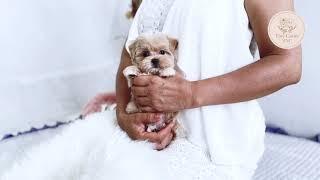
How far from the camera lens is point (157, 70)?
0.74 m

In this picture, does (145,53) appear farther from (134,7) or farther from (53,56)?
(53,56)

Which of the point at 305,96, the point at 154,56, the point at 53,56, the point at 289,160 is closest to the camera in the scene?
the point at 154,56

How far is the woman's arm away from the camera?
2.44ft

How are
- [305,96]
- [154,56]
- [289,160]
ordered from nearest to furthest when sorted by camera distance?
[154,56] → [289,160] → [305,96]

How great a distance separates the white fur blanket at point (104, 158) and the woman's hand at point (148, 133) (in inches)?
0.5

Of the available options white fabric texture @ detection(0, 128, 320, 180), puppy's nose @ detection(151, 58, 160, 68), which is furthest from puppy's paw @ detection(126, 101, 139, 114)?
white fabric texture @ detection(0, 128, 320, 180)

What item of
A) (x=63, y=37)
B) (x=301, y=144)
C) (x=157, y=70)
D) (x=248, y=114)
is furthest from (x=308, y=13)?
(x=63, y=37)

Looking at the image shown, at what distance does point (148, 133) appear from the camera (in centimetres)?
80

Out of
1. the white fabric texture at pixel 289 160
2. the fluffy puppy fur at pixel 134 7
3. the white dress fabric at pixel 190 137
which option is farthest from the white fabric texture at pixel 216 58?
the fluffy puppy fur at pixel 134 7

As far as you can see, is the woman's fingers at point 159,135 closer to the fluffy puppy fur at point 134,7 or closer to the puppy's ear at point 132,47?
the puppy's ear at point 132,47

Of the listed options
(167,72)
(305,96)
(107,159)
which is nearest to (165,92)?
(167,72)

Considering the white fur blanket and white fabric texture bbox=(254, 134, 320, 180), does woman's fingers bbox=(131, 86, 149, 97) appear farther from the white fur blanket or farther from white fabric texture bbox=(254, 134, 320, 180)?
white fabric texture bbox=(254, 134, 320, 180)

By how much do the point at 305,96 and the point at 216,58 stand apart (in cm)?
65

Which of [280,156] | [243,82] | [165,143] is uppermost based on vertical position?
[243,82]
